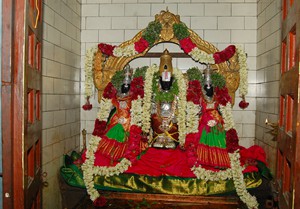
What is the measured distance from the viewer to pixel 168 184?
15.0 ft

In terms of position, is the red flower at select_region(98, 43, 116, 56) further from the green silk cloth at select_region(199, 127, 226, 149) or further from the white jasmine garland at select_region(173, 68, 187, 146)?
the green silk cloth at select_region(199, 127, 226, 149)

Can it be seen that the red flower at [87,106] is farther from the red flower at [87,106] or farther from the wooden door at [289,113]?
the wooden door at [289,113]

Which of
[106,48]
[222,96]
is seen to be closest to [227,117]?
[222,96]

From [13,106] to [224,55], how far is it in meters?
4.08

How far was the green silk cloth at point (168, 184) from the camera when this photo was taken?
14.9ft

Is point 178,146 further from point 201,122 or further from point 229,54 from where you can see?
point 229,54

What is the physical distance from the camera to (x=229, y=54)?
5438 millimetres

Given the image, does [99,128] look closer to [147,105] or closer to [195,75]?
[147,105]

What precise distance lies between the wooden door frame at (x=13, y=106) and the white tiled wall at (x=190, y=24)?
164 inches

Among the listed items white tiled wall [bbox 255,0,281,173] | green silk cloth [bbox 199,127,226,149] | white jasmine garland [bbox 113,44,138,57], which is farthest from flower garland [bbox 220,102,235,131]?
white jasmine garland [bbox 113,44,138,57]

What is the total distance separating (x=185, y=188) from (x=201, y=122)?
105 centimetres

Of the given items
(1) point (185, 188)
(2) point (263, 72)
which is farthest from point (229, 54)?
(1) point (185, 188)

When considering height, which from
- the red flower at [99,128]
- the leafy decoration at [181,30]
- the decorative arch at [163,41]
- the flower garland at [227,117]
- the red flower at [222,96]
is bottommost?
the red flower at [99,128]

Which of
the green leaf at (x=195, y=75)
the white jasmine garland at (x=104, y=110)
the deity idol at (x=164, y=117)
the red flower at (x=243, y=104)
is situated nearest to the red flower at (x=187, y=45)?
the deity idol at (x=164, y=117)
